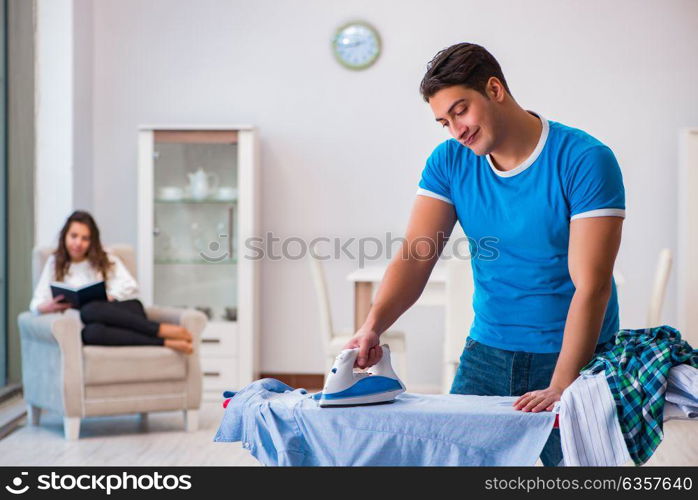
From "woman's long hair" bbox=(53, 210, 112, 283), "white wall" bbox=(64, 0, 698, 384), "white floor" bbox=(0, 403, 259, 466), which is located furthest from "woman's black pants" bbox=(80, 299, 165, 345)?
"white wall" bbox=(64, 0, 698, 384)

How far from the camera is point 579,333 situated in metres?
1.59

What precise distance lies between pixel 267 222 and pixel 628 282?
2.05 m

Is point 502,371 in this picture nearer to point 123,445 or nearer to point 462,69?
point 462,69

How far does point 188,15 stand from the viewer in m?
5.34

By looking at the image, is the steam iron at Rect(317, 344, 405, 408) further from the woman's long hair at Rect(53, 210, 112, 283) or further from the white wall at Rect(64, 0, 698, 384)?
the white wall at Rect(64, 0, 698, 384)

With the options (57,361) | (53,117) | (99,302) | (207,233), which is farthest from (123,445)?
(53,117)

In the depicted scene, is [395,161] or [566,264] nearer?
[566,264]

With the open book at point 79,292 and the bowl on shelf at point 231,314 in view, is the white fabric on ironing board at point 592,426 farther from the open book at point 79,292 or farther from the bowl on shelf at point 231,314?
the bowl on shelf at point 231,314

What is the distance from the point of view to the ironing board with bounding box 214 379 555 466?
153cm

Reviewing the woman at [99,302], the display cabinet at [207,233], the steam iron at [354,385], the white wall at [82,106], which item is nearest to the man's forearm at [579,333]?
the steam iron at [354,385]

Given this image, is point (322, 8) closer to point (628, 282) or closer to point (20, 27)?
point (20, 27)

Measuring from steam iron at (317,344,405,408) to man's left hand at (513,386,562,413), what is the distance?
226 millimetres
